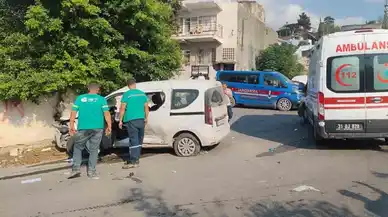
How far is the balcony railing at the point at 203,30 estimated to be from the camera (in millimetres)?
33312

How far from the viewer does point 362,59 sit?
845 centimetres

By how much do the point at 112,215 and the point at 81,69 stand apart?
613cm

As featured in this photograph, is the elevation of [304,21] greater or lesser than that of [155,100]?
greater

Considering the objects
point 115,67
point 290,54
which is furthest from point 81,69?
point 290,54

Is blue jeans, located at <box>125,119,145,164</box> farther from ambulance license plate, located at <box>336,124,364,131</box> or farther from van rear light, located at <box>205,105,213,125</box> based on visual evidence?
ambulance license plate, located at <box>336,124,364,131</box>

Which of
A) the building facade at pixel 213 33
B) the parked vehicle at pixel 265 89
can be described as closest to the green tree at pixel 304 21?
the building facade at pixel 213 33

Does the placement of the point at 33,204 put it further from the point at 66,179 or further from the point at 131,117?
the point at 131,117

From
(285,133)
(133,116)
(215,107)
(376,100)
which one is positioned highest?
(376,100)

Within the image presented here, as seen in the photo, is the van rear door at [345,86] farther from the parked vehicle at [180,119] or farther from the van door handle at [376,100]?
the parked vehicle at [180,119]

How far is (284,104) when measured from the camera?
63.6 ft

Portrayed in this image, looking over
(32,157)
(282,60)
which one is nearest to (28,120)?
(32,157)

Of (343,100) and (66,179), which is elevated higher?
(343,100)

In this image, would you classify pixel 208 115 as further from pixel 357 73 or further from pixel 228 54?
pixel 228 54

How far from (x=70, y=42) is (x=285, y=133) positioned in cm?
656
